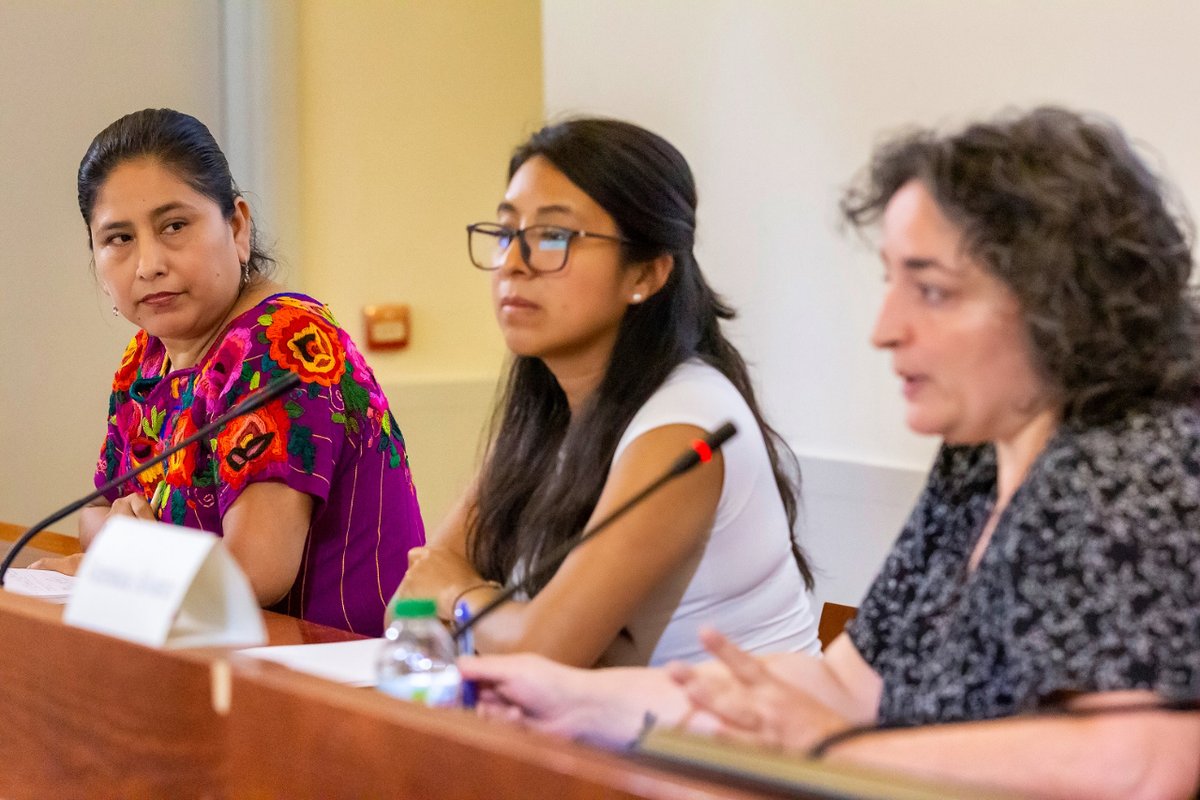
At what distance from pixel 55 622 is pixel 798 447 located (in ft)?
5.69

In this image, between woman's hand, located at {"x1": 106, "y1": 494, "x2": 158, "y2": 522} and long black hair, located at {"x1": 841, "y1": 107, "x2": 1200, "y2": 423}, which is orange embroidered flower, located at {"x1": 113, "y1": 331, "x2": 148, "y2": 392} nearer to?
woman's hand, located at {"x1": 106, "y1": 494, "x2": 158, "y2": 522}

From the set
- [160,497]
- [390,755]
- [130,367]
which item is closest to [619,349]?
[160,497]

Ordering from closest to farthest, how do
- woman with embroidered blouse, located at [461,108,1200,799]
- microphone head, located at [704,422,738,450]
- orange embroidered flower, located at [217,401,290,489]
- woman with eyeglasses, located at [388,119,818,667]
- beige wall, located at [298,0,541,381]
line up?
woman with embroidered blouse, located at [461,108,1200,799], microphone head, located at [704,422,738,450], woman with eyeglasses, located at [388,119,818,667], orange embroidered flower, located at [217,401,290,489], beige wall, located at [298,0,541,381]

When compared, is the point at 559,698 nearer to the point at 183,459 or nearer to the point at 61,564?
the point at 183,459

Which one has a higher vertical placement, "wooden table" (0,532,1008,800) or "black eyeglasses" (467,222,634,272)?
"black eyeglasses" (467,222,634,272)

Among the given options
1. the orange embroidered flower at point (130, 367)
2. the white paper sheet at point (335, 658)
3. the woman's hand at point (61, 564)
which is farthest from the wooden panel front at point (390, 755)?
the orange embroidered flower at point (130, 367)

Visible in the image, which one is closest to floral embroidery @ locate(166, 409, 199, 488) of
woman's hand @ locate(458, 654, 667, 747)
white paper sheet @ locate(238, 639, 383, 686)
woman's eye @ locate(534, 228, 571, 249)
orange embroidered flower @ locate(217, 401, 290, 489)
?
orange embroidered flower @ locate(217, 401, 290, 489)

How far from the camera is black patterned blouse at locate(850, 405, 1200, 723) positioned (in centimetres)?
104

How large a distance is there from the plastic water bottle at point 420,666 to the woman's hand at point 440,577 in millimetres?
410

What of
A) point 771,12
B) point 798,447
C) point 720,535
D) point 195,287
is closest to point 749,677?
point 720,535

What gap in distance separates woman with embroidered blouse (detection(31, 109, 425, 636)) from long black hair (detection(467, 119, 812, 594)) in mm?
304

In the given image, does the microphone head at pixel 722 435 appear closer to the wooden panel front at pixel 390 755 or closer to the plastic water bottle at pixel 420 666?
the plastic water bottle at pixel 420 666

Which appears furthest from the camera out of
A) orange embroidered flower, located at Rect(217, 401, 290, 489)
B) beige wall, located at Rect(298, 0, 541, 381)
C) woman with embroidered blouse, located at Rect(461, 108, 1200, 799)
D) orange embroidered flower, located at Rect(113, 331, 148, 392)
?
beige wall, located at Rect(298, 0, 541, 381)

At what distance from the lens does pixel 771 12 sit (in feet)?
9.35
